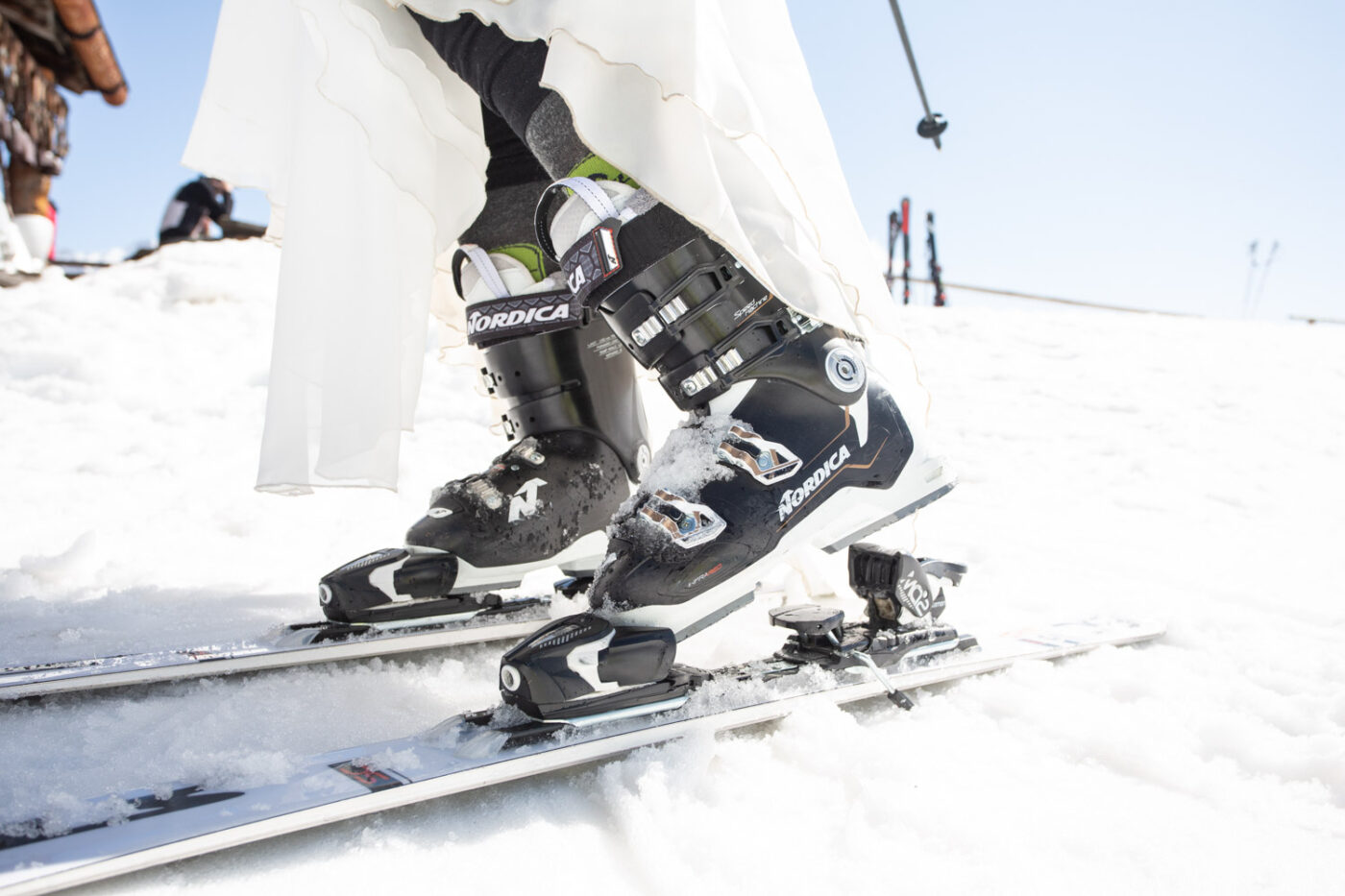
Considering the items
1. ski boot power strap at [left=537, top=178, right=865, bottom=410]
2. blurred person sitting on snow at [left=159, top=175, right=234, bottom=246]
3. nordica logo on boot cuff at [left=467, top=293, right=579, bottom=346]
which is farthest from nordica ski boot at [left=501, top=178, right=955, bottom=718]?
blurred person sitting on snow at [left=159, top=175, right=234, bottom=246]

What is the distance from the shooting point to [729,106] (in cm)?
72

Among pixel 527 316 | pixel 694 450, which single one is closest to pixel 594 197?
pixel 694 450

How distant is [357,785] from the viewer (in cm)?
57

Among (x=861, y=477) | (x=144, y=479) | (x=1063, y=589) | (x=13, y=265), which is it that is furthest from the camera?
(x=13, y=265)

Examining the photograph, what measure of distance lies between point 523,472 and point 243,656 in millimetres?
392

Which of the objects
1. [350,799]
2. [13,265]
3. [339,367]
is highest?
[13,265]

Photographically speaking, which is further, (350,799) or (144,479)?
(144,479)

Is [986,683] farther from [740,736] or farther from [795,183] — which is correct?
[795,183]

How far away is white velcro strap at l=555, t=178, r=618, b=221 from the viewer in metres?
0.75

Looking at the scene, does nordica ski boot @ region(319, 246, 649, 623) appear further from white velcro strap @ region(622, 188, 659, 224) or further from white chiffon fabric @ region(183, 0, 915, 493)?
white velcro strap @ region(622, 188, 659, 224)

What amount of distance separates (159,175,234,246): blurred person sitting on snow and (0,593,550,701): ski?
6.04 m

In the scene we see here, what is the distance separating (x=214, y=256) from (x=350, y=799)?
12.8 feet

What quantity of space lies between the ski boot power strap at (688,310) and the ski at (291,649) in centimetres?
44

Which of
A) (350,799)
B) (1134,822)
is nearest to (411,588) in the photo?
(350,799)
